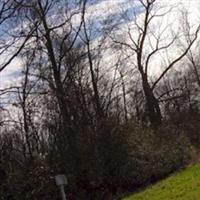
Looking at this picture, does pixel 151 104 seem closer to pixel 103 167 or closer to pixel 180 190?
pixel 103 167

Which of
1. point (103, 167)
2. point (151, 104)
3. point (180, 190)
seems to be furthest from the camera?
point (151, 104)

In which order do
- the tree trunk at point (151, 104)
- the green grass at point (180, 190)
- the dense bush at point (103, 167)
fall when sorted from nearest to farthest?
the green grass at point (180, 190) < the dense bush at point (103, 167) < the tree trunk at point (151, 104)

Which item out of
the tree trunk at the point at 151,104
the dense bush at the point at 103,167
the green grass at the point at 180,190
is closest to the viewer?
the green grass at the point at 180,190

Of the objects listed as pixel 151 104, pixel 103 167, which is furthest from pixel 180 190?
pixel 151 104

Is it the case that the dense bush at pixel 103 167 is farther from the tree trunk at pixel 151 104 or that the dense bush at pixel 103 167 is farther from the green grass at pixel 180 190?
the tree trunk at pixel 151 104

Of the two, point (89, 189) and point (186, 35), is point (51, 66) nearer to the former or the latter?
point (89, 189)

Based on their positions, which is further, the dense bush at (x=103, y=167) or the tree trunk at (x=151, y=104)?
the tree trunk at (x=151, y=104)

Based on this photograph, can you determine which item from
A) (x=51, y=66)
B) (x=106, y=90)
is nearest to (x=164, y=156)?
(x=51, y=66)

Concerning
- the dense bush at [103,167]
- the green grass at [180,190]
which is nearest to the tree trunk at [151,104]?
the dense bush at [103,167]

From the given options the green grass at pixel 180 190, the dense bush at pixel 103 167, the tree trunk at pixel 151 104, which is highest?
the tree trunk at pixel 151 104

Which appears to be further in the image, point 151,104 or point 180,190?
A: point 151,104

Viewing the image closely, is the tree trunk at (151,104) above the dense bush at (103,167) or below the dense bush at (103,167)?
above

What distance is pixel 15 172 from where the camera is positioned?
1014 inches

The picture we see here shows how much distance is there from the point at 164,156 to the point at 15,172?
797cm
